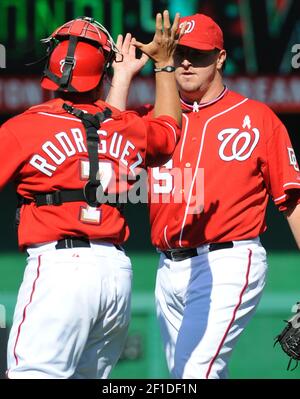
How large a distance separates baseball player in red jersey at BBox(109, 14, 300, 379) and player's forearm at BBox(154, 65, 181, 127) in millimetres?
889

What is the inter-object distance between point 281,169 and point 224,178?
29 cm

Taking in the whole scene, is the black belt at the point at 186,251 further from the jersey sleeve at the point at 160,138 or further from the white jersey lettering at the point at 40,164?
the white jersey lettering at the point at 40,164

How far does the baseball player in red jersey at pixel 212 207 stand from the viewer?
16.1 feet

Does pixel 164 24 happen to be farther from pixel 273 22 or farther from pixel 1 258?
pixel 1 258

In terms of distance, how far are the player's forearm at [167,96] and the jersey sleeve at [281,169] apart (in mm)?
944

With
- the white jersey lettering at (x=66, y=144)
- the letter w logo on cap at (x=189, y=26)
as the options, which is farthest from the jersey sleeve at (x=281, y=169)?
the white jersey lettering at (x=66, y=144)

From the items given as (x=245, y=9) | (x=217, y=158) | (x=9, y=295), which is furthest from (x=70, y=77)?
(x=9, y=295)

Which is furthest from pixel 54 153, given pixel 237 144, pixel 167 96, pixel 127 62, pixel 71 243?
pixel 237 144

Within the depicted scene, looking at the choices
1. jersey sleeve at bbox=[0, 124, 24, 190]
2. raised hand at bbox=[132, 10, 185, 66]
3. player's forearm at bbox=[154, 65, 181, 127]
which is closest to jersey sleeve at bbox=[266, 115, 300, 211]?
player's forearm at bbox=[154, 65, 181, 127]

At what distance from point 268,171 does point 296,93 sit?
1683 millimetres

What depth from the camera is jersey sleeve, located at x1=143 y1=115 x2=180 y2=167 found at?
4.12 m

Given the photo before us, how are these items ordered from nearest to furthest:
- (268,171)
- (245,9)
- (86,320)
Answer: (86,320), (268,171), (245,9)

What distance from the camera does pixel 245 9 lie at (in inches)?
259

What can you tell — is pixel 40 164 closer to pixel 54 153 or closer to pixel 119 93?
pixel 54 153
